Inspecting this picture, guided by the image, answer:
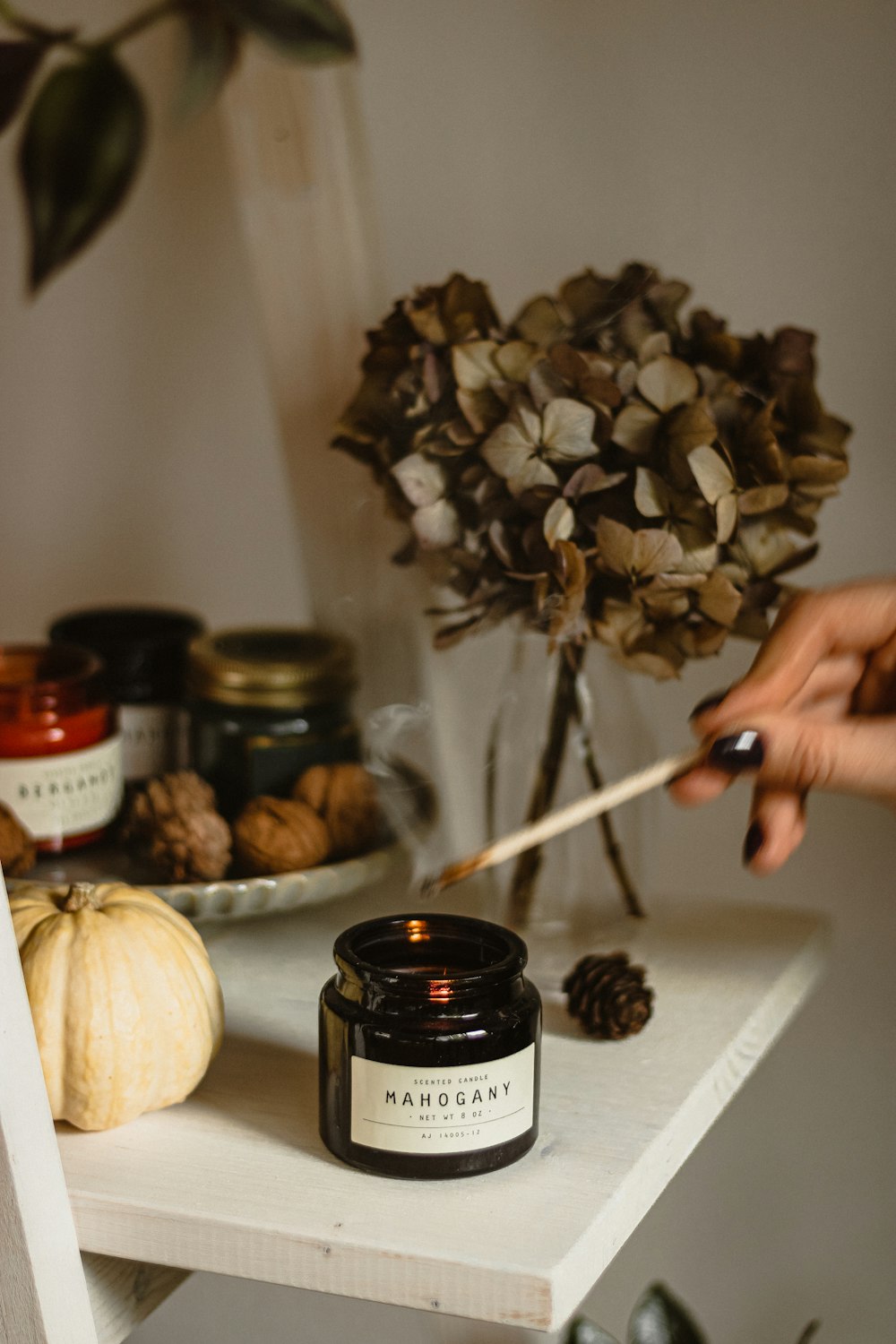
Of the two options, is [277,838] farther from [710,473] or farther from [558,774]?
[710,473]

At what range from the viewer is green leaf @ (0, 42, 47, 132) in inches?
37.2

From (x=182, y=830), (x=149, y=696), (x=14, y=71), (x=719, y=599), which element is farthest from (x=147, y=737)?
(x=14, y=71)

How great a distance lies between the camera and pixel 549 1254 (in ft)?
1.46

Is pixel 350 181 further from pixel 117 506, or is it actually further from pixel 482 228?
pixel 117 506

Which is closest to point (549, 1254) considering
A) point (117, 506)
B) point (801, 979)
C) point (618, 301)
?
point (801, 979)

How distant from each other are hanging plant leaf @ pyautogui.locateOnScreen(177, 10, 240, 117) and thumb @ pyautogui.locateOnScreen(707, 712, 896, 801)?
577mm

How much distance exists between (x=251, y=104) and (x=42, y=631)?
0.41m

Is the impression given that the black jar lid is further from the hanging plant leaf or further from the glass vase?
the hanging plant leaf

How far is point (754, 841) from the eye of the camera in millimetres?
572

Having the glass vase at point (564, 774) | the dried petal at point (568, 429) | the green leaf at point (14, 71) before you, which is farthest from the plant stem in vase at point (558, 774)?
the green leaf at point (14, 71)

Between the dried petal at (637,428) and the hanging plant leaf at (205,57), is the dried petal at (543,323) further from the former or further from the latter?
the hanging plant leaf at (205,57)

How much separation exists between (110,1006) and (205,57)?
0.64 meters

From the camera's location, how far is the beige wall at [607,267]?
78 cm

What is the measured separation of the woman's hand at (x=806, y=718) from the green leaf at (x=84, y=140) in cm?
58
